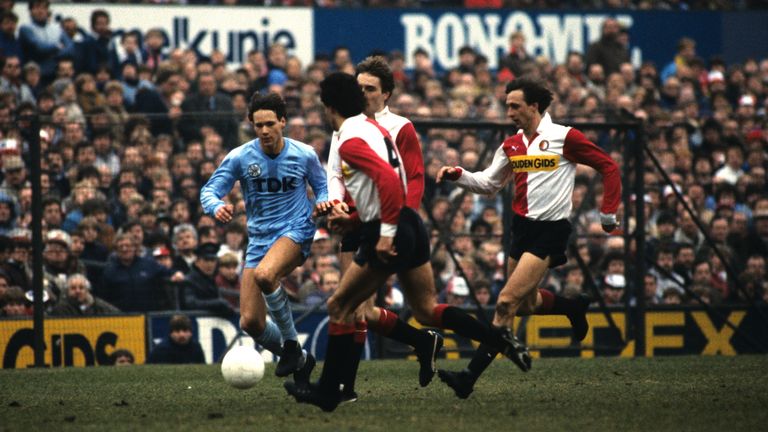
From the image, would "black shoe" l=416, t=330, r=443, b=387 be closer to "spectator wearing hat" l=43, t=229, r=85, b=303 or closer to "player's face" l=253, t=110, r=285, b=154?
"player's face" l=253, t=110, r=285, b=154

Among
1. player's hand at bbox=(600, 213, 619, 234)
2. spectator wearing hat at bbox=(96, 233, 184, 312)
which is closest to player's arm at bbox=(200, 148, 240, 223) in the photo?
player's hand at bbox=(600, 213, 619, 234)

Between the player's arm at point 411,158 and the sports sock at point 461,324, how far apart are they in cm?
81

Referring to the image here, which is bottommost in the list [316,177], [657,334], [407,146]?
[657,334]

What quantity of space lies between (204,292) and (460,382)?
564 centimetres

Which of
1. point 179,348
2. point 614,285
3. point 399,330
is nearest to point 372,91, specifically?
point 399,330

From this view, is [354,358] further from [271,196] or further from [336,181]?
[271,196]

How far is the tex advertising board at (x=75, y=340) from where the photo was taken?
13320 mm

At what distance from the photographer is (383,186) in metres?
7.51

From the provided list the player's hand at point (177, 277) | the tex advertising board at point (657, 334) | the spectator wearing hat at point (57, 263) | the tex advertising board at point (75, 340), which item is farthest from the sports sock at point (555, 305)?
the spectator wearing hat at point (57, 263)

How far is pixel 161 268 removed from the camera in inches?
539

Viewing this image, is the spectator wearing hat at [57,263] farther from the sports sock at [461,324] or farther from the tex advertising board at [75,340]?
the sports sock at [461,324]

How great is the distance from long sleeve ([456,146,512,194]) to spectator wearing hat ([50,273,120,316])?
211 inches

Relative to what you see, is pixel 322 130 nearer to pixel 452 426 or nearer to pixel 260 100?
pixel 260 100

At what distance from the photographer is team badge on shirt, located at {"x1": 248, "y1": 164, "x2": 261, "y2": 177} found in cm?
976
